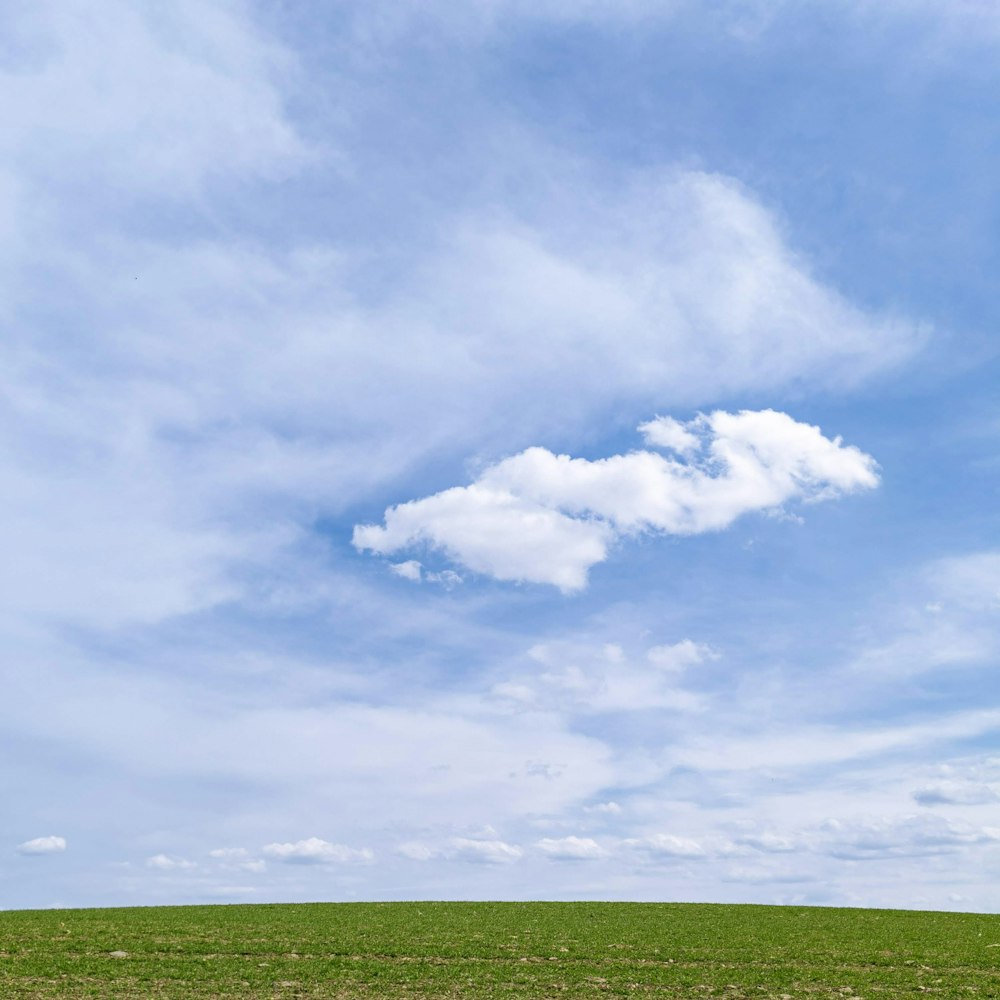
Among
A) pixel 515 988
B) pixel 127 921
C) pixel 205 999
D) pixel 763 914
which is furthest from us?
pixel 763 914

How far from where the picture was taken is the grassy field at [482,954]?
85.4ft

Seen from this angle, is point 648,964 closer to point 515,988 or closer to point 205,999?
point 515,988

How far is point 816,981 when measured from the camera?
27797mm

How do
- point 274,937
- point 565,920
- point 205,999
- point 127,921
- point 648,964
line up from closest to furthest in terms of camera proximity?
1. point 205,999
2. point 648,964
3. point 274,937
4. point 127,921
5. point 565,920

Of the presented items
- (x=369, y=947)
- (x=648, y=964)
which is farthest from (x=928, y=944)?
(x=369, y=947)

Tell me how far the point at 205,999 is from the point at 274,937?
10.1m

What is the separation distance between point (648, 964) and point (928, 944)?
1364cm

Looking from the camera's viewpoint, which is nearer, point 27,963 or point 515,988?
point 515,988

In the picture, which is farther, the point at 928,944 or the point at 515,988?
the point at 928,944

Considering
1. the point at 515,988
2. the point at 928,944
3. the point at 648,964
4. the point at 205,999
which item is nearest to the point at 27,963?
the point at 205,999

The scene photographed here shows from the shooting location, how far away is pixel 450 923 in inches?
1513

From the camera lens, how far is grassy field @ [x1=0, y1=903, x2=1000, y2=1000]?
26.0 meters

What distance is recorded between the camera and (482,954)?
1209 inches

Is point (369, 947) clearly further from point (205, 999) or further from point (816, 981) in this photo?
point (816, 981)
